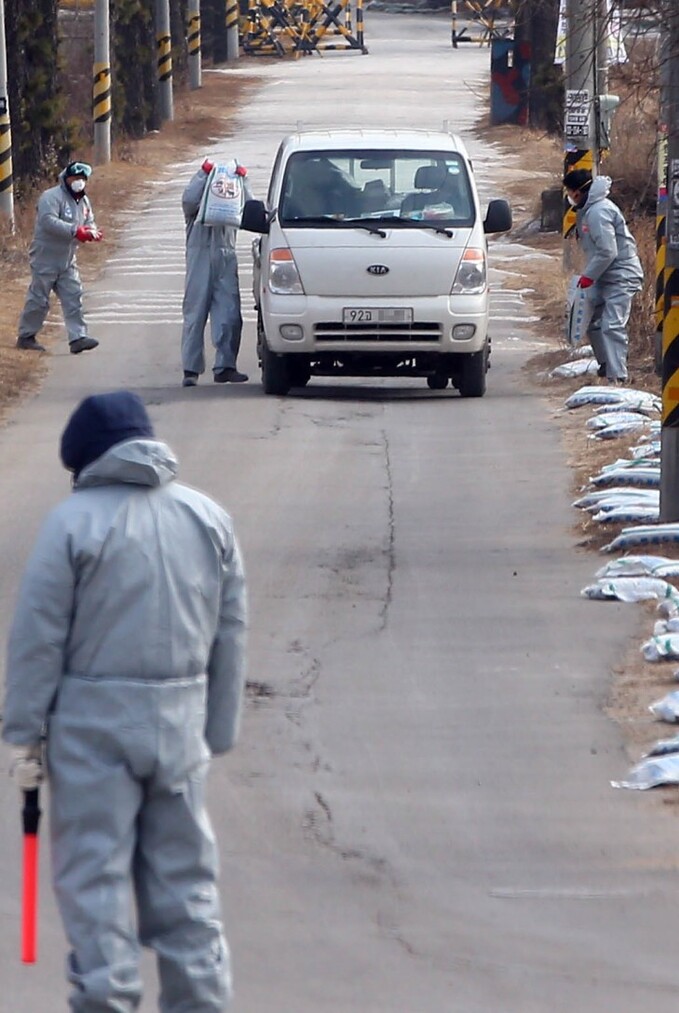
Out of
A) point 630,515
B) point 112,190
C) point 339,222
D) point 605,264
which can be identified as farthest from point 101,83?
point 630,515

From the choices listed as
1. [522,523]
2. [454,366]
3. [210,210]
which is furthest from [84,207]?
[522,523]

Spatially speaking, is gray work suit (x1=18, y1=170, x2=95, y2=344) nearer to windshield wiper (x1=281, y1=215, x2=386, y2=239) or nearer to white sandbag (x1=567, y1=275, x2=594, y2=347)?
windshield wiper (x1=281, y1=215, x2=386, y2=239)

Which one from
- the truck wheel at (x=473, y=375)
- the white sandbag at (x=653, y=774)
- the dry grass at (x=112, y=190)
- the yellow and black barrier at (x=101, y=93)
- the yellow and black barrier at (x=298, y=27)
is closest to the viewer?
the white sandbag at (x=653, y=774)

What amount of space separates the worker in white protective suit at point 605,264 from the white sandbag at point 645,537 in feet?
17.3

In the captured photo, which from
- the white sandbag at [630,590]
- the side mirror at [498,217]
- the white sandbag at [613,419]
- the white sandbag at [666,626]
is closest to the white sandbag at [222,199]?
the side mirror at [498,217]

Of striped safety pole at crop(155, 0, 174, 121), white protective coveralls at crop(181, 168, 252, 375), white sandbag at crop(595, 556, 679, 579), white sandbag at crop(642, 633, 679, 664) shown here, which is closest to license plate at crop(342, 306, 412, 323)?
white protective coveralls at crop(181, 168, 252, 375)

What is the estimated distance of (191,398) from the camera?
16016 mm

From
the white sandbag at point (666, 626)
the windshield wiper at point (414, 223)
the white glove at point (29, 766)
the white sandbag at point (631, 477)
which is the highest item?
the white glove at point (29, 766)

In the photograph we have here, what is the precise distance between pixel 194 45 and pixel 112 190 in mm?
17368

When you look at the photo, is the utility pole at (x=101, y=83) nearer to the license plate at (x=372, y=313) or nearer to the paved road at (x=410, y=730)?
the paved road at (x=410, y=730)

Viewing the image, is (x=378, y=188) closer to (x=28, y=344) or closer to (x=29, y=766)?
(x=28, y=344)

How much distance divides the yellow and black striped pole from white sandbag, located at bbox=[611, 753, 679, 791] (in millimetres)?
53250

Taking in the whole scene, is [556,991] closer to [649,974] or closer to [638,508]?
[649,974]

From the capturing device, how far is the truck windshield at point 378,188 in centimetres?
1566
